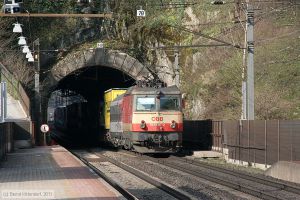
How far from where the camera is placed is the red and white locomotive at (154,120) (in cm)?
2983

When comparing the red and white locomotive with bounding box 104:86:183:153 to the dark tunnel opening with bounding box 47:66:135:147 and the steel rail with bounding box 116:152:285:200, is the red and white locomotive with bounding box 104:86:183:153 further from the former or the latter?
the dark tunnel opening with bounding box 47:66:135:147

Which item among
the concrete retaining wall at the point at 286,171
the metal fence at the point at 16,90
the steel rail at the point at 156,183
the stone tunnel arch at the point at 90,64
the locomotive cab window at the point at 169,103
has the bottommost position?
the steel rail at the point at 156,183

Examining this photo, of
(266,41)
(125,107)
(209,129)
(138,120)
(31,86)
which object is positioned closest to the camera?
(138,120)

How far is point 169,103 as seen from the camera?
3059 centimetres

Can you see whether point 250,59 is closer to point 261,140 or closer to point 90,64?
point 261,140

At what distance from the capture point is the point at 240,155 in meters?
27.3

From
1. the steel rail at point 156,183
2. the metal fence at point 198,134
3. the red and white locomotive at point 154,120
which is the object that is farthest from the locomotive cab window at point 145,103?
the metal fence at point 198,134

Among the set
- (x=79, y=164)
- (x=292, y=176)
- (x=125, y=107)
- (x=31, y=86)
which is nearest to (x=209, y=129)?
(x=125, y=107)

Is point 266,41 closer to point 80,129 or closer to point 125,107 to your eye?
point 125,107

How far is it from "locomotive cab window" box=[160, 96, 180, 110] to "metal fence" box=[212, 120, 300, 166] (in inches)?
103

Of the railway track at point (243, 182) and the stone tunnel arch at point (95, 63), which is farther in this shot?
the stone tunnel arch at point (95, 63)

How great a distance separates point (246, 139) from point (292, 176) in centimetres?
789

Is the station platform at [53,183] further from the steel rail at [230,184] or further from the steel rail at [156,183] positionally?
the steel rail at [230,184]

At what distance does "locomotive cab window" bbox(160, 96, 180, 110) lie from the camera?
30.5m
